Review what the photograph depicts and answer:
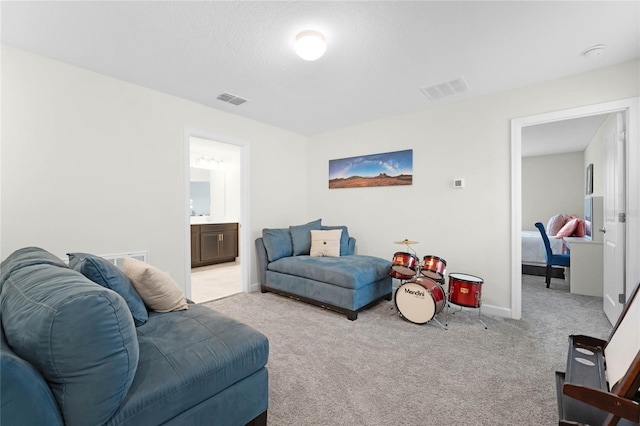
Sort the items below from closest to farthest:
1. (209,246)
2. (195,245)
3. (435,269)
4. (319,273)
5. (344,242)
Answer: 1. (435,269)
2. (319,273)
3. (344,242)
4. (195,245)
5. (209,246)

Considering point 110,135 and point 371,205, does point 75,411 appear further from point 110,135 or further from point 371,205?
point 371,205

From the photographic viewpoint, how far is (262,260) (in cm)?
394

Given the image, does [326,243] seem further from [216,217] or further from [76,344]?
[216,217]

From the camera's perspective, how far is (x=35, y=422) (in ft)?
2.61

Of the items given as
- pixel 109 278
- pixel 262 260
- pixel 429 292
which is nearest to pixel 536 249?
pixel 429 292

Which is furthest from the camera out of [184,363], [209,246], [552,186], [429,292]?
[552,186]

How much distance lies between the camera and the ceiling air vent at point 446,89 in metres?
2.88

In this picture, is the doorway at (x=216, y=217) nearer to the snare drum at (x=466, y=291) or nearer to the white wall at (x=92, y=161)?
the white wall at (x=92, y=161)

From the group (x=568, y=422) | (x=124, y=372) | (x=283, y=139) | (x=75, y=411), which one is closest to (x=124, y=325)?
(x=124, y=372)

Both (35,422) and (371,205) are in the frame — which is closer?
(35,422)

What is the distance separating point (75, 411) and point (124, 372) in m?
0.15

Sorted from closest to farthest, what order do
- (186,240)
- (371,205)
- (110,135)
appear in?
1. (110,135)
2. (186,240)
3. (371,205)

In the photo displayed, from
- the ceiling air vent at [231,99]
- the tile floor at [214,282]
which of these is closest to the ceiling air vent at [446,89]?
the ceiling air vent at [231,99]

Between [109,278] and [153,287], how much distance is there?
310 mm
